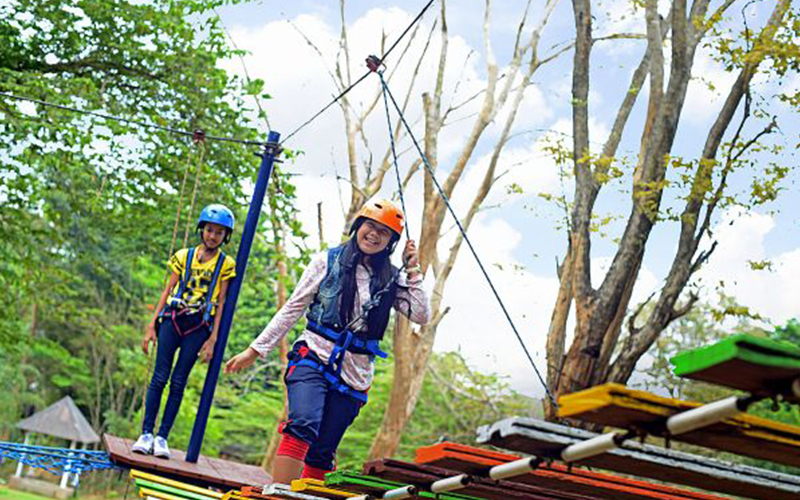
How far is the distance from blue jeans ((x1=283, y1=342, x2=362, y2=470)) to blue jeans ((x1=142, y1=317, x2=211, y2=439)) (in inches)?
69.2

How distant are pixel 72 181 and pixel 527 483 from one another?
11067 mm

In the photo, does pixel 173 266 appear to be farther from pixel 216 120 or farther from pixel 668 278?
pixel 216 120

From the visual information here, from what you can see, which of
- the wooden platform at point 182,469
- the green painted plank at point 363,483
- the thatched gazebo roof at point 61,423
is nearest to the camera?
the green painted plank at point 363,483

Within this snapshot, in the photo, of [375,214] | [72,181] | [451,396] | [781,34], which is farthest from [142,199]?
[451,396]

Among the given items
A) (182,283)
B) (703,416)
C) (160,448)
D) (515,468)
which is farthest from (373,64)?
(703,416)

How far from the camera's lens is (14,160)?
40.5 ft

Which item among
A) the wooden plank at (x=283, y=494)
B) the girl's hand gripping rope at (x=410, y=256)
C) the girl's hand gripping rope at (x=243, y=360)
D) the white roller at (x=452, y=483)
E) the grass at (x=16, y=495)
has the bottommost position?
the grass at (x=16, y=495)

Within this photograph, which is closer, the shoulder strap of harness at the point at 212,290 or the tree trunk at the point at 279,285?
the shoulder strap of harness at the point at 212,290

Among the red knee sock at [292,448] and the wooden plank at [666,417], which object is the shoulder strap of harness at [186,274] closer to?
the red knee sock at [292,448]

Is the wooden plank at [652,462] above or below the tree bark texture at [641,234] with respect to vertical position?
below

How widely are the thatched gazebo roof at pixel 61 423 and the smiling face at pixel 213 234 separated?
2120 cm

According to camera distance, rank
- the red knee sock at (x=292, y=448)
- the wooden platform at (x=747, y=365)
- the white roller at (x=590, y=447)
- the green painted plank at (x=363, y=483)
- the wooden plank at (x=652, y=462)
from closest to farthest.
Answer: the wooden platform at (x=747, y=365) < the white roller at (x=590, y=447) < the wooden plank at (x=652, y=462) < the green painted plank at (x=363, y=483) < the red knee sock at (x=292, y=448)

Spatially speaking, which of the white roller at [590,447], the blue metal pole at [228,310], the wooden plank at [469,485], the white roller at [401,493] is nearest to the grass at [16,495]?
the blue metal pole at [228,310]

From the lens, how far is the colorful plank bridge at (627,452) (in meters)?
1.57
